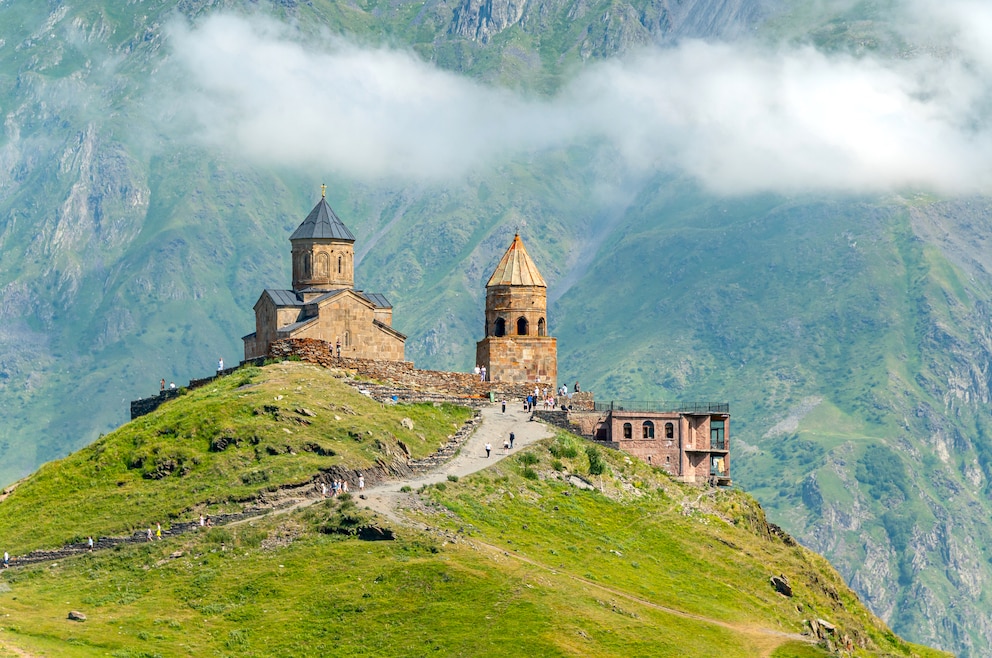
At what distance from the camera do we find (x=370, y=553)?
9850 centimetres

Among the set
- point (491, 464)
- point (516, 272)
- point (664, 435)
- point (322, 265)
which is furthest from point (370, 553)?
point (322, 265)

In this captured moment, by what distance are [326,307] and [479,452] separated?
2561cm

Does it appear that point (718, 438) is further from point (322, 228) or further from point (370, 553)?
point (370, 553)

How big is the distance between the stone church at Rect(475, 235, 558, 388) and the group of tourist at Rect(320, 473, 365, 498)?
35939 millimetres

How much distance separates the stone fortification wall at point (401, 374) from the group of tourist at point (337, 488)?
2328 centimetres

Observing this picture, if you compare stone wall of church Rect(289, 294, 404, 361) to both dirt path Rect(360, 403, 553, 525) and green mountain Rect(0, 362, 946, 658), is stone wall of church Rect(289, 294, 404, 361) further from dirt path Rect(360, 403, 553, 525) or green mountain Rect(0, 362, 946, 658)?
green mountain Rect(0, 362, 946, 658)

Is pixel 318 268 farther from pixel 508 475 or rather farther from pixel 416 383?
pixel 508 475

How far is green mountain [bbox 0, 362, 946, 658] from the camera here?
9231 cm

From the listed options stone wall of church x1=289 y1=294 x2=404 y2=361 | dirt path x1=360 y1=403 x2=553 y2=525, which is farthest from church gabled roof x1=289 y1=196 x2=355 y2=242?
dirt path x1=360 y1=403 x2=553 y2=525

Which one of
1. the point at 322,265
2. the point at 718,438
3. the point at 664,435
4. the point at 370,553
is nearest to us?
the point at 370,553

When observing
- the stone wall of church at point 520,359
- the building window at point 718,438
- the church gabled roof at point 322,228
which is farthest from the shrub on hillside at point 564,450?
the church gabled roof at point 322,228

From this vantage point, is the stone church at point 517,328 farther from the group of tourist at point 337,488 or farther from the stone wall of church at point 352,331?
the group of tourist at point 337,488

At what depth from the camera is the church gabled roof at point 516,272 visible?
145625mm

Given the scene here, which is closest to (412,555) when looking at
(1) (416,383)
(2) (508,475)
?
(2) (508,475)
